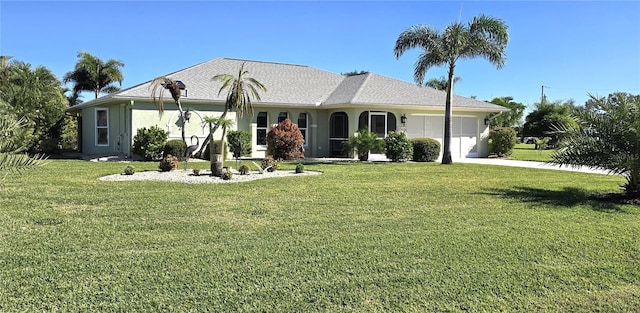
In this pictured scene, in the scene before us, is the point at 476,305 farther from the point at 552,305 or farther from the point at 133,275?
the point at 133,275

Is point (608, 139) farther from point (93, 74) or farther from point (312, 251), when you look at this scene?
point (93, 74)

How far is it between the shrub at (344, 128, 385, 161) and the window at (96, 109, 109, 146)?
500 inches

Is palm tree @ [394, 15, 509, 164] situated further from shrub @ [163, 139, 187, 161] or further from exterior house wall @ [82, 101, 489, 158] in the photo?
shrub @ [163, 139, 187, 161]

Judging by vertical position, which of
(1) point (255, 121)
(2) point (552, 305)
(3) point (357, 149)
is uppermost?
(1) point (255, 121)

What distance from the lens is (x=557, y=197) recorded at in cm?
1023

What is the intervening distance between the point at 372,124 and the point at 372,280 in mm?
18044

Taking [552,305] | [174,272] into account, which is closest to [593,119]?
[552,305]

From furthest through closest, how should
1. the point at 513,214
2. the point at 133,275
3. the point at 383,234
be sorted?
1. the point at 513,214
2. the point at 383,234
3. the point at 133,275

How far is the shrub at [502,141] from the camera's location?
24984 millimetres

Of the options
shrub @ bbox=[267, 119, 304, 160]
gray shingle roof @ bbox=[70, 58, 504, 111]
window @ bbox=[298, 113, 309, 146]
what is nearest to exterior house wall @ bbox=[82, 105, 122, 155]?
gray shingle roof @ bbox=[70, 58, 504, 111]

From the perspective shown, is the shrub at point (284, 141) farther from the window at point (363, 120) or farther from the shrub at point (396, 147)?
the window at point (363, 120)

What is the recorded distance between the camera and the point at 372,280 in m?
4.71

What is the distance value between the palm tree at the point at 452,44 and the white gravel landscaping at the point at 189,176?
842cm

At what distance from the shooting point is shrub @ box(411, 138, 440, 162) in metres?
20.6
